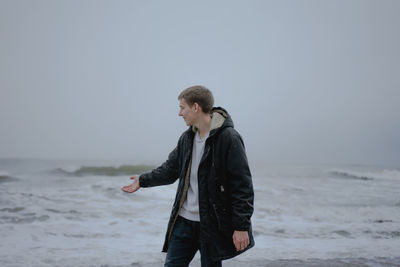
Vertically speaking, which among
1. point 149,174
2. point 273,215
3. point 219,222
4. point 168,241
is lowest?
point 273,215

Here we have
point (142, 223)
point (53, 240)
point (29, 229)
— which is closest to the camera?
point (53, 240)

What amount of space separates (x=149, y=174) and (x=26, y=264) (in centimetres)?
290

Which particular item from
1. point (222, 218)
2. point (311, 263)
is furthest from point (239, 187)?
point (311, 263)

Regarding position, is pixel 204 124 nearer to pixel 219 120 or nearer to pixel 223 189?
pixel 219 120

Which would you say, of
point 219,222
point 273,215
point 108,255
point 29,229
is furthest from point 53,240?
point 273,215

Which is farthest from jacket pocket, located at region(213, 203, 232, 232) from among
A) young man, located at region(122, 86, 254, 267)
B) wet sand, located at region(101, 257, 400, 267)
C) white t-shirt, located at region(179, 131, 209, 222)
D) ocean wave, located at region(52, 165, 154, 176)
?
ocean wave, located at region(52, 165, 154, 176)

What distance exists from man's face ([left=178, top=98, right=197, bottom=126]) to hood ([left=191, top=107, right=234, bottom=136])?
13 centimetres

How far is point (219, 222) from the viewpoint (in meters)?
1.96

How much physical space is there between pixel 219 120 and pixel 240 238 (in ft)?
2.42

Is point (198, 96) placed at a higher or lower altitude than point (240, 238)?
higher

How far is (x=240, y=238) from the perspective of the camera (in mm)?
1942

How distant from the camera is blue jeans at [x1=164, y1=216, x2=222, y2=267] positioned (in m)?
2.14

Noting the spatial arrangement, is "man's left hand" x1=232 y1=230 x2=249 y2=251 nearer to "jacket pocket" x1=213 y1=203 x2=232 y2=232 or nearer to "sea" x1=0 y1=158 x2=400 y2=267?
"jacket pocket" x1=213 y1=203 x2=232 y2=232

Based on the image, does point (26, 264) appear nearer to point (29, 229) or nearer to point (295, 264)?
point (29, 229)
